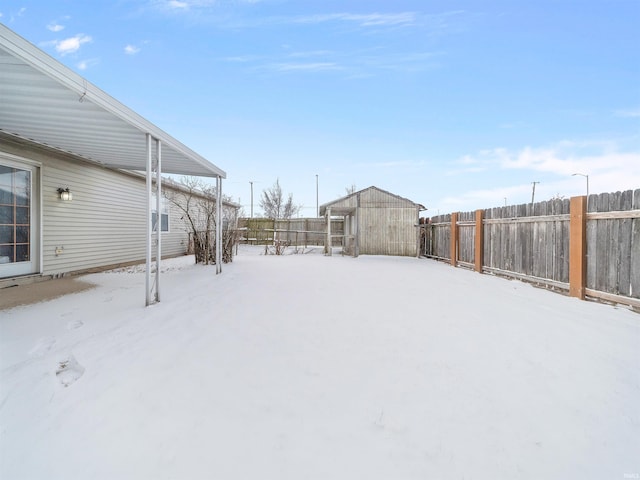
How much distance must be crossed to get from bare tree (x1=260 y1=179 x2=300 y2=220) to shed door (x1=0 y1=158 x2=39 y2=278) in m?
22.5

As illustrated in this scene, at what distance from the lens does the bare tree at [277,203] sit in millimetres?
28359

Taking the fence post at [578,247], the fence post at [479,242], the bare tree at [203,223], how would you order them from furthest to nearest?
the bare tree at [203,223]
the fence post at [479,242]
the fence post at [578,247]

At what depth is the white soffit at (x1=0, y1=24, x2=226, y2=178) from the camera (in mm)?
2586

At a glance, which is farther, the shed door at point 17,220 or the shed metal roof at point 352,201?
the shed metal roof at point 352,201

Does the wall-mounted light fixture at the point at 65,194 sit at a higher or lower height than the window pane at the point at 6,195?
higher

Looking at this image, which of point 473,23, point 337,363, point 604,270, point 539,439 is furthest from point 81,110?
point 473,23

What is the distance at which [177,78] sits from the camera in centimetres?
955

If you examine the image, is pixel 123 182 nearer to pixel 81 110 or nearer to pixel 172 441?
pixel 81 110

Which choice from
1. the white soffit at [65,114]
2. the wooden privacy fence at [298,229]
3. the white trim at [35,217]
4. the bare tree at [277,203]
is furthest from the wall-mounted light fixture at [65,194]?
the bare tree at [277,203]

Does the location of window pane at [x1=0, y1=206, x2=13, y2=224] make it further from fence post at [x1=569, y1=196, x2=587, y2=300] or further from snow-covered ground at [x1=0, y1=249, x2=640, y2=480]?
fence post at [x1=569, y1=196, x2=587, y2=300]

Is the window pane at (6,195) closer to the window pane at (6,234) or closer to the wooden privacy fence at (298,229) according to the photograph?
the window pane at (6,234)

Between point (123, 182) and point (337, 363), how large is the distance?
8792 mm

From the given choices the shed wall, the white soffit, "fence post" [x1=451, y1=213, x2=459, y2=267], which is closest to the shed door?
the white soffit

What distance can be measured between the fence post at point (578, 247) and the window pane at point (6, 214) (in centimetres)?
963
